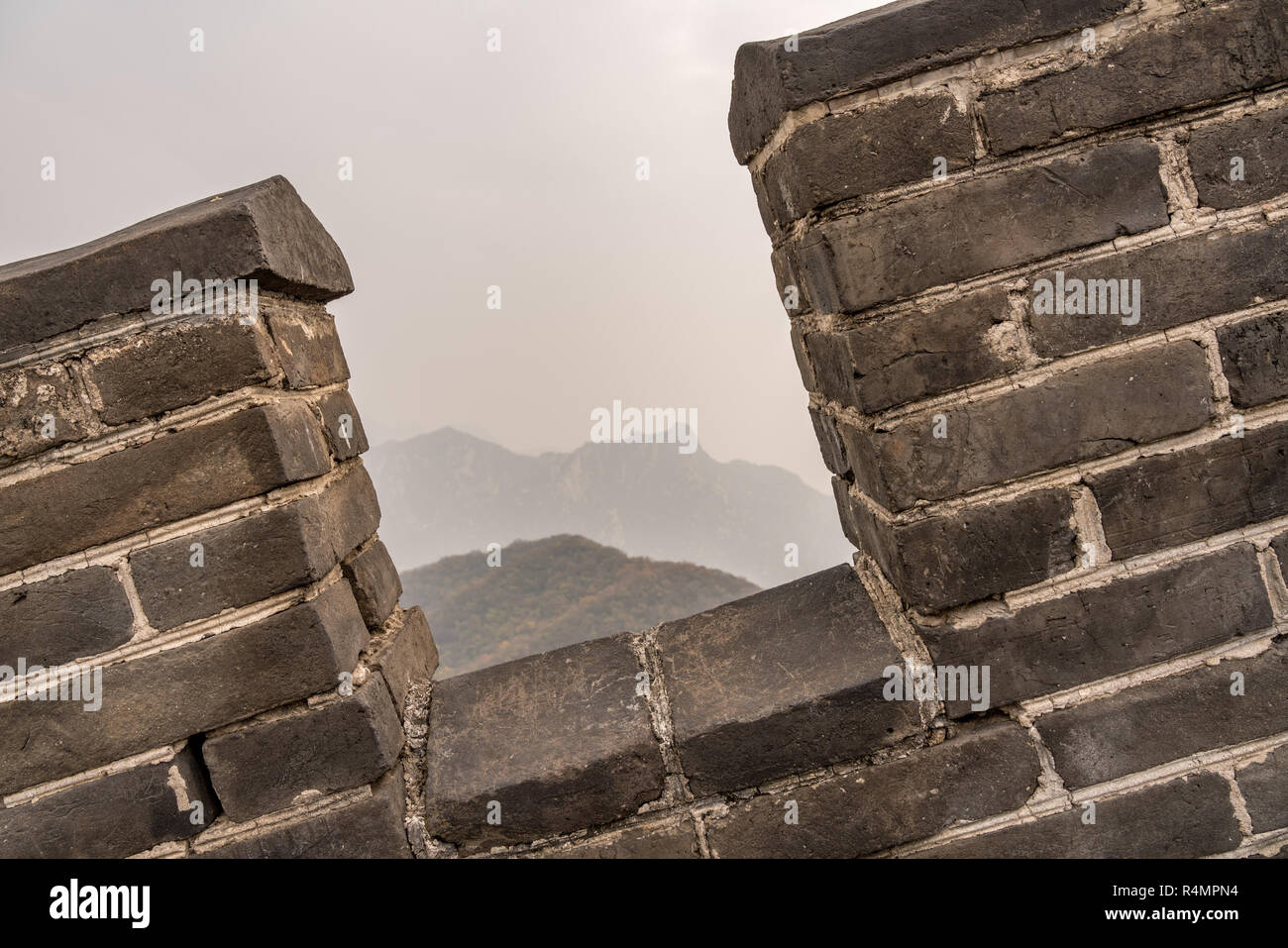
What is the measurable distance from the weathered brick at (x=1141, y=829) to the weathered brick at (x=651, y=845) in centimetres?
58

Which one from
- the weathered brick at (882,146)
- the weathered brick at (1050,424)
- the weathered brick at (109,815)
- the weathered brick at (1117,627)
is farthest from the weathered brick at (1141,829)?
the weathered brick at (109,815)

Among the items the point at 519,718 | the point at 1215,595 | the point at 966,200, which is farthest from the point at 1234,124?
the point at 519,718

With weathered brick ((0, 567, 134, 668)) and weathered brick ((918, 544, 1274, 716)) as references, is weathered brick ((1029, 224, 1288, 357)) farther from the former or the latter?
weathered brick ((0, 567, 134, 668))

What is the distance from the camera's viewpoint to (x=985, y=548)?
5.23 ft

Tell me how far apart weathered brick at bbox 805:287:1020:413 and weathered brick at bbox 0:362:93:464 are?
1424 millimetres

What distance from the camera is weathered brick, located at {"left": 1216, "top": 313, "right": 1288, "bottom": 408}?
1.54 meters

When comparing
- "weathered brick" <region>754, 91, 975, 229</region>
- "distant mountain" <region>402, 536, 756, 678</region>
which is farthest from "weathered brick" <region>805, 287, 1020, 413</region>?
"distant mountain" <region>402, 536, 756, 678</region>

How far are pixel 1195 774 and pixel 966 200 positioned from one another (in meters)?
1.22

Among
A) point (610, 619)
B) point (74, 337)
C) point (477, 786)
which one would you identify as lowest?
point (610, 619)

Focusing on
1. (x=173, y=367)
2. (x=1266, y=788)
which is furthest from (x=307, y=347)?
(x=1266, y=788)

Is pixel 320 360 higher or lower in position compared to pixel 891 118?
lower

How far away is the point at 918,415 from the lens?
1.56 meters

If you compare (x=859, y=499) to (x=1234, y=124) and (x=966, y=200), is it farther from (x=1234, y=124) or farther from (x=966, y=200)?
(x=1234, y=124)

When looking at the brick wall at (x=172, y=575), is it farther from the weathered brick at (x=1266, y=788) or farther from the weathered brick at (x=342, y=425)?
the weathered brick at (x=1266, y=788)
